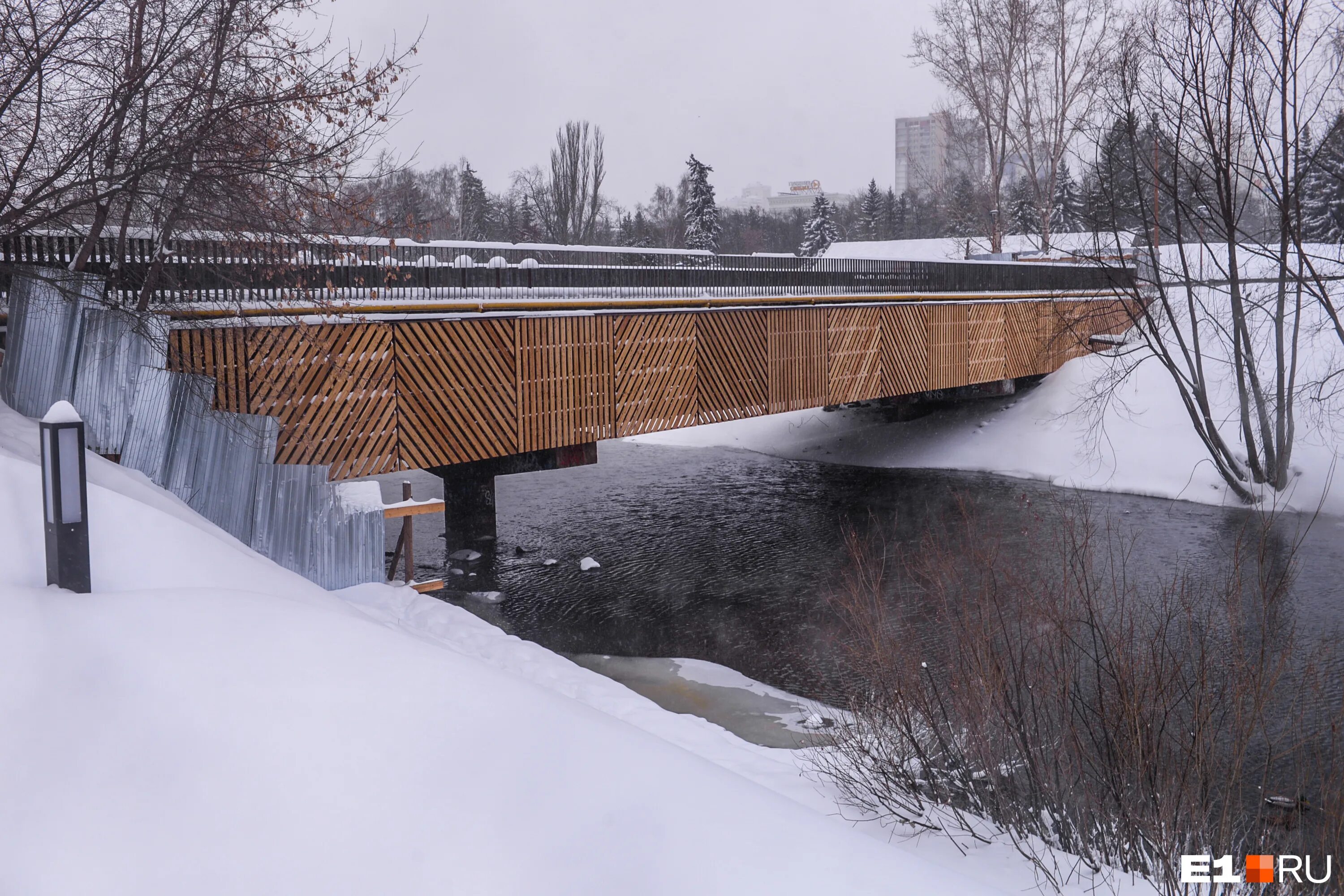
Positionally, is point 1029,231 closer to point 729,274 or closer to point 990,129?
point 990,129

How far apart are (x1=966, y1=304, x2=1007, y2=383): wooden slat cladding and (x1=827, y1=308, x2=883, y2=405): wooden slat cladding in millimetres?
3935

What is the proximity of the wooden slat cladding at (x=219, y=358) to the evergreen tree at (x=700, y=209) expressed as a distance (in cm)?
3766

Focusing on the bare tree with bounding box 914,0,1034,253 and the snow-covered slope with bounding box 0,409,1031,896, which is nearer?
the snow-covered slope with bounding box 0,409,1031,896

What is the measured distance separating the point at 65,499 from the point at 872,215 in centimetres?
6326

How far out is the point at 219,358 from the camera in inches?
352

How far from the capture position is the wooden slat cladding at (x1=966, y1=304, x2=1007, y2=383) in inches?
872

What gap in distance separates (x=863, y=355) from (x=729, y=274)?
3654 mm

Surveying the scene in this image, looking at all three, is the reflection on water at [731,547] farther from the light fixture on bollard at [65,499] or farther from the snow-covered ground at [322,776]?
the light fixture on bollard at [65,499]

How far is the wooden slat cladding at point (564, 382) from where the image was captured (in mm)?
12453

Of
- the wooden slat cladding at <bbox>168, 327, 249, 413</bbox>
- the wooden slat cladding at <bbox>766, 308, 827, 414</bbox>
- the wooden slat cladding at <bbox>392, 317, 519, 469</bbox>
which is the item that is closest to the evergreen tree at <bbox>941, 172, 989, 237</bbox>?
the wooden slat cladding at <bbox>766, 308, 827, 414</bbox>

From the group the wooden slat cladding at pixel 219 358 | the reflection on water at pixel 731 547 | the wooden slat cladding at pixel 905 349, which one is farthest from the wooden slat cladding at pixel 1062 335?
the wooden slat cladding at pixel 219 358

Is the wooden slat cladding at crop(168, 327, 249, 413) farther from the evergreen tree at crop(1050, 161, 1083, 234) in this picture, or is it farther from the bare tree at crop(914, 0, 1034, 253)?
the evergreen tree at crop(1050, 161, 1083, 234)

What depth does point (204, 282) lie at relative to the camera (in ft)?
29.9

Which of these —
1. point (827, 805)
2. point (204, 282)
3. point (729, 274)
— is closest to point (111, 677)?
point (827, 805)
